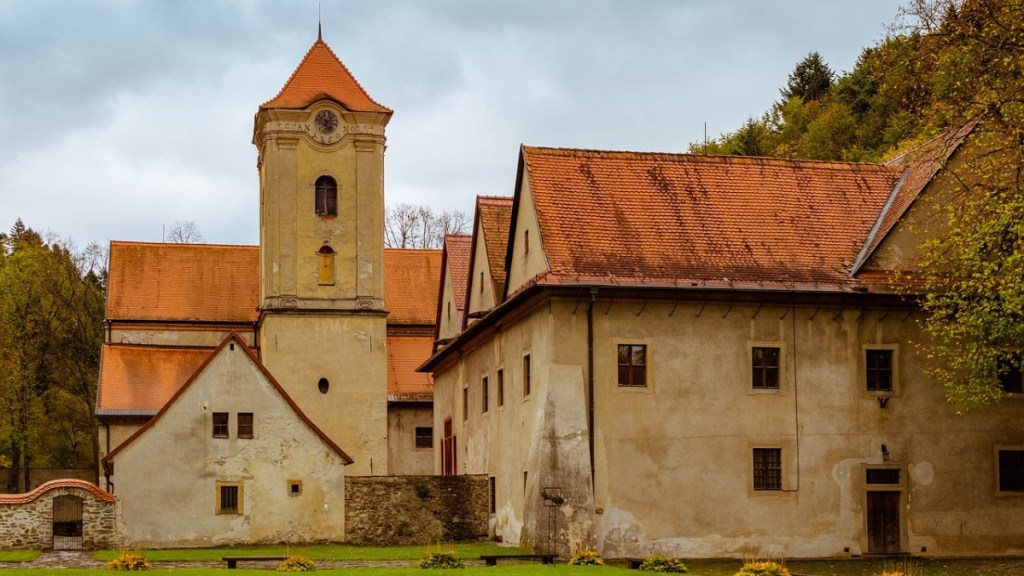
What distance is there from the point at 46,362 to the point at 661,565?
189ft

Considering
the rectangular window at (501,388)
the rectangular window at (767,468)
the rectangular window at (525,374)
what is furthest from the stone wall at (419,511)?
the rectangular window at (767,468)

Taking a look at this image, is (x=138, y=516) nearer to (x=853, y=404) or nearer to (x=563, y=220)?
(x=563, y=220)

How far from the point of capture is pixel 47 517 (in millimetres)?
41094

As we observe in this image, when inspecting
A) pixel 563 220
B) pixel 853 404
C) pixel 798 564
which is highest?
pixel 563 220

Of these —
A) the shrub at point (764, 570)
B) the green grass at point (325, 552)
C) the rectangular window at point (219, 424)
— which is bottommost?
the green grass at point (325, 552)

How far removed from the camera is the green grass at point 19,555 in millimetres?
37031

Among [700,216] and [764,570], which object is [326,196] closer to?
[700,216]

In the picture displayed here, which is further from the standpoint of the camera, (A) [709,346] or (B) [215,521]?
(B) [215,521]

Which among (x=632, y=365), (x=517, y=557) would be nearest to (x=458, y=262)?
(x=632, y=365)

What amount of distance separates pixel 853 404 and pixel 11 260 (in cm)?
6070

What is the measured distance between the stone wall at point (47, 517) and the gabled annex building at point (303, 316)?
4.51 m

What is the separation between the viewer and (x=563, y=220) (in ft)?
125

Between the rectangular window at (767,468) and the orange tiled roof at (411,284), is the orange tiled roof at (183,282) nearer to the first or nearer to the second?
the orange tiled roof at (411,284)

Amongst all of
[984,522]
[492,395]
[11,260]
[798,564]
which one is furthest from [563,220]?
[11,260]
